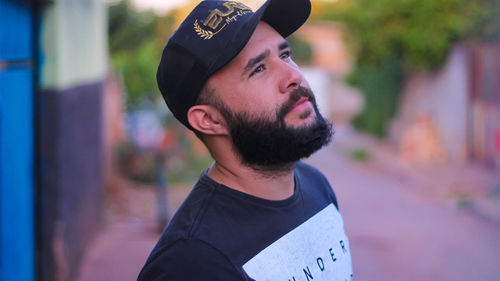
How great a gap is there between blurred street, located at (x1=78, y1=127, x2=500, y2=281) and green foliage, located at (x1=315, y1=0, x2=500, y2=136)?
242 centimetres

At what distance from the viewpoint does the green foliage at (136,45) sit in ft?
38.8

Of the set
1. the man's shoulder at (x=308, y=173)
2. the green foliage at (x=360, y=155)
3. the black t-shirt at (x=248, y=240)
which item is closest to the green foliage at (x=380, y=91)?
the green foliage at (x=360, y=155)

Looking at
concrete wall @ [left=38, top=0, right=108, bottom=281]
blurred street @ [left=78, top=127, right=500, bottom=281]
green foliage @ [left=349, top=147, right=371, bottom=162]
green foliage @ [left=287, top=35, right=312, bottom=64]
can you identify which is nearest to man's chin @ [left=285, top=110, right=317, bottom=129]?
concrete wall @ [left=38, top=0, right=108, bottom=281]

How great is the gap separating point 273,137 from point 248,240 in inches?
12.6

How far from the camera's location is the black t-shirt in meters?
1.54

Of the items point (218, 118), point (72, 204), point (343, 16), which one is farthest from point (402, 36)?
point (218, 118)

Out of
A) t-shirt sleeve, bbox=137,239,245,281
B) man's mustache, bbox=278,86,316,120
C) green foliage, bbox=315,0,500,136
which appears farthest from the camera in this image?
green foliage, bbox=315,0,500,136

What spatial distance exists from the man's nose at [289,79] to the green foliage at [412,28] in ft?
32.8

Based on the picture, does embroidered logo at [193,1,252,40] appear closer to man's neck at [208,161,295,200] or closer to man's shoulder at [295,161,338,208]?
man's neck at [208,161,295,200]

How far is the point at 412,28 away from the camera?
11953 mm

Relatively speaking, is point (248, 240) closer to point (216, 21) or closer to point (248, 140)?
point (248, 140)

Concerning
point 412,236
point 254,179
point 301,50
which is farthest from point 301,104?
point 301,50

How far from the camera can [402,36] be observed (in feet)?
39.7

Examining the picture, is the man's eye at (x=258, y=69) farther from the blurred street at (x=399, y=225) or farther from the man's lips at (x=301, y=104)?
the blurred street at (x=399, y=225)
